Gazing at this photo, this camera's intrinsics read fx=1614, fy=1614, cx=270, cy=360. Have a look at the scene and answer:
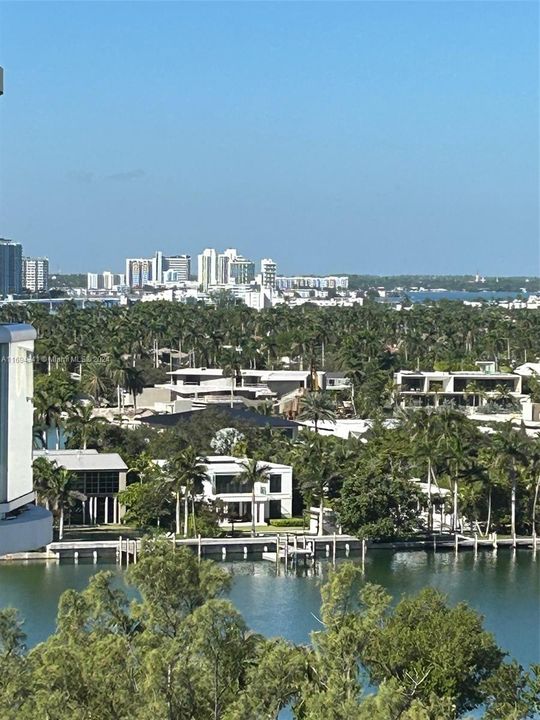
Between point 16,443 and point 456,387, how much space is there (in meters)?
56.5

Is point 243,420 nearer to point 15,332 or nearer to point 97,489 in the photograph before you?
point 97,489

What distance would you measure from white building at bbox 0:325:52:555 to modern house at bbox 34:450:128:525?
31826 mm

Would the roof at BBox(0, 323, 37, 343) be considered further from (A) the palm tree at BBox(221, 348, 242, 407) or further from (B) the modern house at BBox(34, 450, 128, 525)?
(A) the palm tree at BBox(221, 348, 242, 407)

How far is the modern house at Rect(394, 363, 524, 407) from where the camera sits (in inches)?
2308

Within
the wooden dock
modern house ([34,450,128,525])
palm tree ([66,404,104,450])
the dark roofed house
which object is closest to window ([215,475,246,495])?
modern house ([34,450,128,525])

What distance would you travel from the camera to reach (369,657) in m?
16.1

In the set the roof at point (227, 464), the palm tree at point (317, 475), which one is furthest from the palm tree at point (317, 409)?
the palm tree at point (317, 475)

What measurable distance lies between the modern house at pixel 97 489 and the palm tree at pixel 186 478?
2.02m

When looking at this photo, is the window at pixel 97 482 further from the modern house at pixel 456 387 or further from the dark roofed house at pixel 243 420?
the modern house at pixel 456 387

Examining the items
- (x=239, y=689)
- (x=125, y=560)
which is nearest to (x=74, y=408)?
(x=125, y=560)

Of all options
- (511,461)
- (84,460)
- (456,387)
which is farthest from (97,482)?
(456,387)

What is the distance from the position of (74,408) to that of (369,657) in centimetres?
2860

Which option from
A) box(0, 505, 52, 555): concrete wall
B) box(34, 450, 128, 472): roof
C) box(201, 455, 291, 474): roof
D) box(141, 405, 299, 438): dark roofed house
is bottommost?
box(201, 455, 291, 474): roof

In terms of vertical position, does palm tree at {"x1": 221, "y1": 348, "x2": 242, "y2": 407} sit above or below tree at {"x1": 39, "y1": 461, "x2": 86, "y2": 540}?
above
